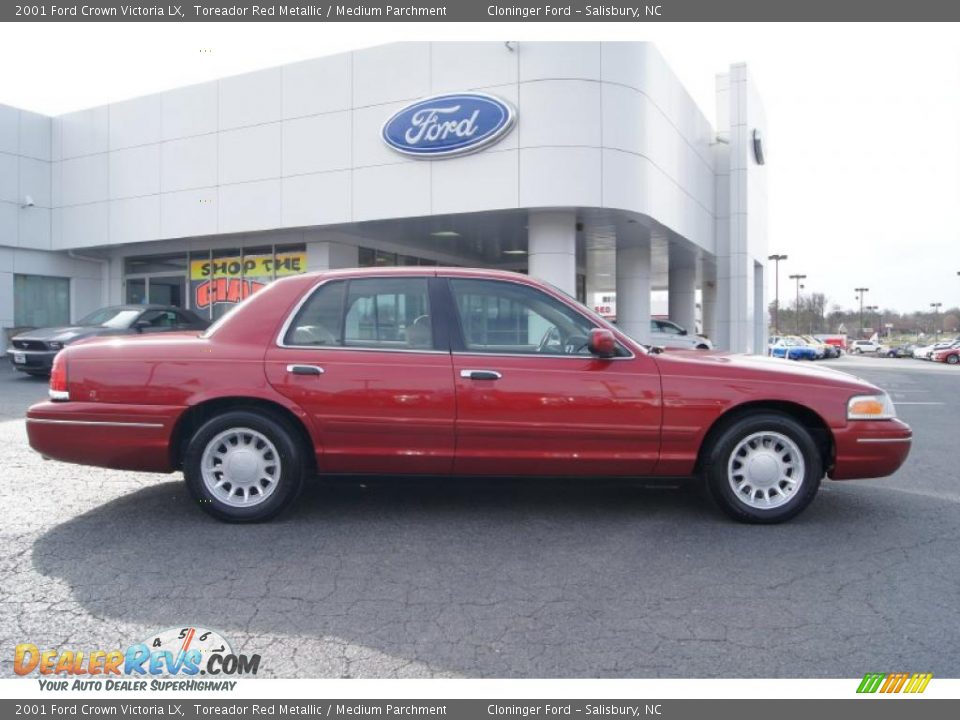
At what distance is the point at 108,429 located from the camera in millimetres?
4641

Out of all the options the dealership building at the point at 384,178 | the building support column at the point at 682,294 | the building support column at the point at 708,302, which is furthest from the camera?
the building support column at the point at 708,302

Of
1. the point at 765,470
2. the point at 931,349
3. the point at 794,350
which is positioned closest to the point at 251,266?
the point at 765,470

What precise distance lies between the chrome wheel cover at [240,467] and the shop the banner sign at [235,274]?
14.0 meters

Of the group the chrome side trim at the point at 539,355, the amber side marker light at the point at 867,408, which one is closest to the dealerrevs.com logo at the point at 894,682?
the amber side marker light at the point at 867,408

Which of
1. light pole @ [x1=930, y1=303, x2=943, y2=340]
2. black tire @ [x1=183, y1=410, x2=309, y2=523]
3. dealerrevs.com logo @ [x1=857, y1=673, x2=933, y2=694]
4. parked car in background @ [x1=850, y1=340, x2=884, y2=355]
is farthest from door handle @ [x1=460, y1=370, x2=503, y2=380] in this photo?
light pole @ [x1=930, y1=303, x2=943, y2=340]

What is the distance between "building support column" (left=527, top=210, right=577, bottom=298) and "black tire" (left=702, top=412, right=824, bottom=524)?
397 inches

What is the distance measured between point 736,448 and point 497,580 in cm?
190

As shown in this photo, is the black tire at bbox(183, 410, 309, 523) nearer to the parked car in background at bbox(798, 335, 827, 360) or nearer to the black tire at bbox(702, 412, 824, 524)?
the black tire at bbox(702, 412, 824, 524)

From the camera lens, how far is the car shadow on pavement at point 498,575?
3.06 m

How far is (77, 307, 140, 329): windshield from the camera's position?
14.1 metres

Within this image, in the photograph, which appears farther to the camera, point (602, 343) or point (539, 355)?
point (539, 355)

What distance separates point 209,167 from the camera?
1720 centimetres

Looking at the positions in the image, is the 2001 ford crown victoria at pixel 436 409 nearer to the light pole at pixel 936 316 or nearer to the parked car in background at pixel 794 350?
the parked car in background at pixel 794 350

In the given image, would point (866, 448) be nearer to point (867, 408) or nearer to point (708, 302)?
point (867, 408)
